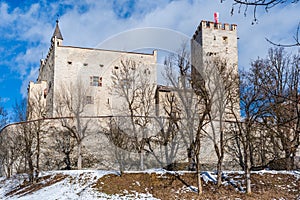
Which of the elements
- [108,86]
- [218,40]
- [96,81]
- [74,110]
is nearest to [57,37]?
[96,81]

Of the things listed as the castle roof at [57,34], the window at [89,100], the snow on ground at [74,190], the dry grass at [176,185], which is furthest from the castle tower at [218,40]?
the snow on ground at [74,190]

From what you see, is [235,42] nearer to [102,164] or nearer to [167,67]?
[167,67]

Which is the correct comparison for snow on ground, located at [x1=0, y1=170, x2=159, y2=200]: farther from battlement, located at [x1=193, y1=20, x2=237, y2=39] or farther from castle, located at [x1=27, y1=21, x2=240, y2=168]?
battlement, located at [x1=193, y1=20, x2=237, y2=39]

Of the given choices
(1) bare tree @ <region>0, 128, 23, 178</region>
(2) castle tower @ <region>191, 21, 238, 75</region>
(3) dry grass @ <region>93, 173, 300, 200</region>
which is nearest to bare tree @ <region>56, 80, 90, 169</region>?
(1) bare tree @ <region>0, 128, 23, 178</region>

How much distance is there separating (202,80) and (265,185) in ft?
20.4

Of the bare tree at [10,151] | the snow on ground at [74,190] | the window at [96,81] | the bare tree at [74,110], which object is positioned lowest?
the snow on ground at [74,190]

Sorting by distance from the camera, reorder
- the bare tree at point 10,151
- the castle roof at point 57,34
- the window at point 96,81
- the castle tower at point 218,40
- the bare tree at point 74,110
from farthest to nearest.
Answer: the castle roof at point 57,34 → the castle tower at point 218,40 → the window at point 96,81 → the bare tree at point 74,110 → the bare tree at point 10,151

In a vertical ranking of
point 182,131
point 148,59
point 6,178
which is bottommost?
point 6,178

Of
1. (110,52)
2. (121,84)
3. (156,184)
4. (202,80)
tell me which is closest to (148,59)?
(110,52)

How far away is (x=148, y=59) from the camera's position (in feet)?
116

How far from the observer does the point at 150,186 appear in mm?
18062

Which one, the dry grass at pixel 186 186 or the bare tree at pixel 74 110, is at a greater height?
the bare tree at pixel 74 110

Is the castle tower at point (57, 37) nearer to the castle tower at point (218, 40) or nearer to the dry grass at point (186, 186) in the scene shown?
the castle tower at point (218, 40)

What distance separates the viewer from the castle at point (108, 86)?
27105 mm
